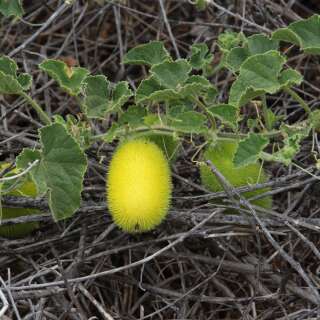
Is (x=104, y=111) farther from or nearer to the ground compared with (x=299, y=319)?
farther from the ground

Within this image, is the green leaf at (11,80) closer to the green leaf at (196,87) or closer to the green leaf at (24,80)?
the green leaf at (24,80)

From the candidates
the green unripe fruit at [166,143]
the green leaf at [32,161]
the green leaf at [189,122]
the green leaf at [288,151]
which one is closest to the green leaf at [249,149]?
the green leaf at [288,151]

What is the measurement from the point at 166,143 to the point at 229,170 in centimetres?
20

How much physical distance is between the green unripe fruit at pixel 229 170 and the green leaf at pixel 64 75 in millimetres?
430

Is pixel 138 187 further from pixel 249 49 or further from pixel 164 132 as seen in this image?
pixel 249 49

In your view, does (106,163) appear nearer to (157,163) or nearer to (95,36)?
(157,163)

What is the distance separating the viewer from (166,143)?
82.7 inches

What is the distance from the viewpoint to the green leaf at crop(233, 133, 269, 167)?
185cm

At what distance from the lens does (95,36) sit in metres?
3.20

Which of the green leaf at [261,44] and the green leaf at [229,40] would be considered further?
the green leaf at [229,40]

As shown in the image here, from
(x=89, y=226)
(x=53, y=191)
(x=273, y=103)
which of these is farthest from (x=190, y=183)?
(x=273, y=103)

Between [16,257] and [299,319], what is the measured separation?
0.91 meters

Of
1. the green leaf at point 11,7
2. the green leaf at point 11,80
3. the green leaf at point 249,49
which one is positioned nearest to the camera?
the green leaf at point 11,80

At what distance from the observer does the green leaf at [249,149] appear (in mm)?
1847
